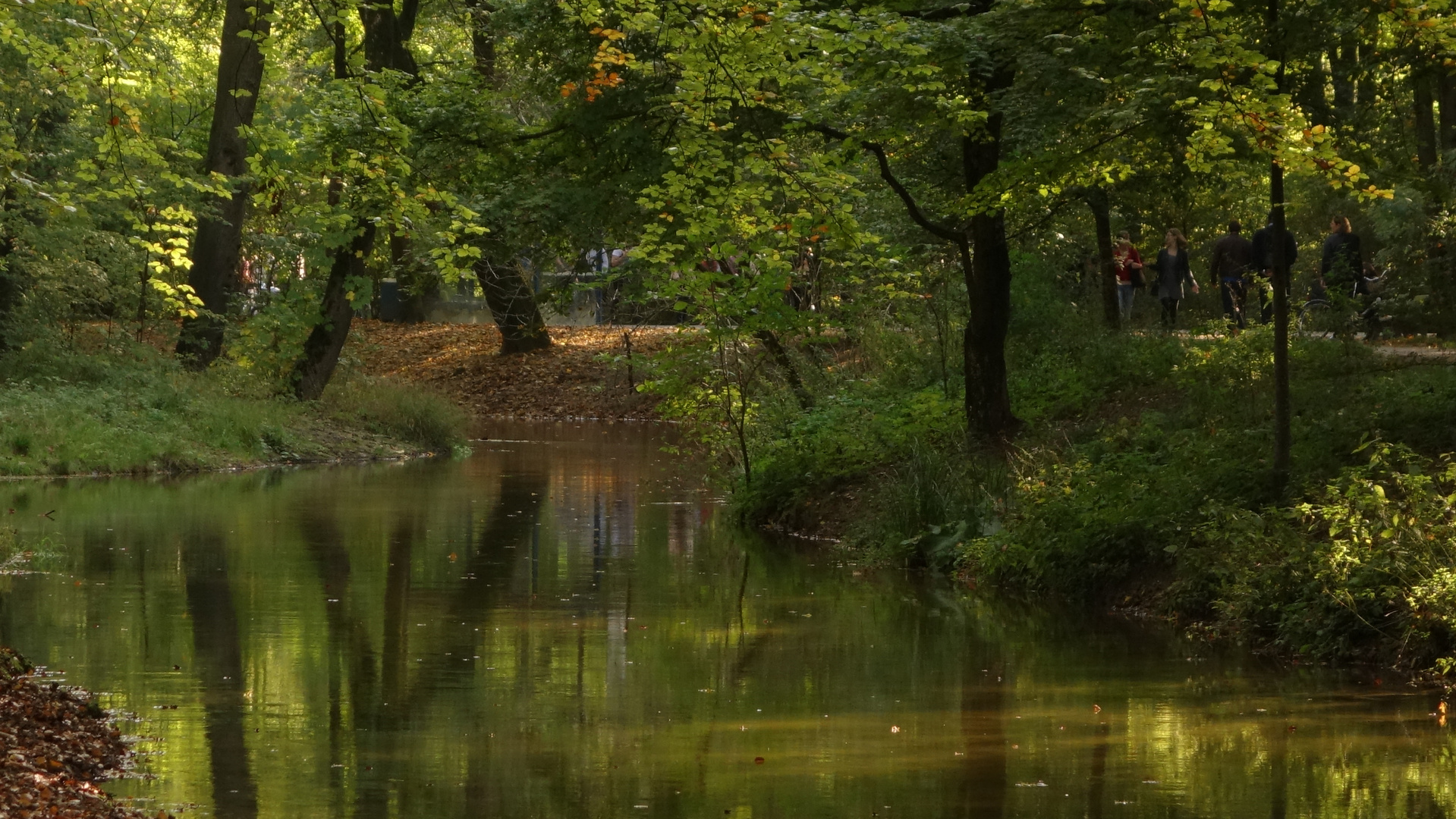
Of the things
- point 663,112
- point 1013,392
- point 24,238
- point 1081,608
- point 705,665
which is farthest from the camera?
point 24,238

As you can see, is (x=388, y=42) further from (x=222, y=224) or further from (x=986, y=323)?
(x=986, y=323)

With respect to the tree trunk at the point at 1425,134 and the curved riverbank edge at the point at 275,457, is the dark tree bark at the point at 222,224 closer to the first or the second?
the curved riverbank edge at the point at 275,457

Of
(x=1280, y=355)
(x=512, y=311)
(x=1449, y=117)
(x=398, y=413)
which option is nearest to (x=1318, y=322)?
(x=1449, y=117)

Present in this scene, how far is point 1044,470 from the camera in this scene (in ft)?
51.7

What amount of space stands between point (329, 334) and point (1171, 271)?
45.7 feet

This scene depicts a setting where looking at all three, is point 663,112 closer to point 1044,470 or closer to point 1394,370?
point 1044,470

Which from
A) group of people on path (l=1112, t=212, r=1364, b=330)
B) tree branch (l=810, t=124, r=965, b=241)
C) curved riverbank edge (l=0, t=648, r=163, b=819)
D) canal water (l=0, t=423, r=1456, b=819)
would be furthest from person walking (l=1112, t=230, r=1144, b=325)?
curved riverbank edge (l=0, t=648, r=163, b=819)

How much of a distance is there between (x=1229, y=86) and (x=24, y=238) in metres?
20.4

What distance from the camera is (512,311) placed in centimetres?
4219

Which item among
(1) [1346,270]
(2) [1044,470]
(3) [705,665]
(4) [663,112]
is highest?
(4) [663,112]

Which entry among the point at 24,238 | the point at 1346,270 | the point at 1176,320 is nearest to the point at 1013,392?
the point at 1346,270

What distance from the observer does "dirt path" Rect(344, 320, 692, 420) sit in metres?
40.3

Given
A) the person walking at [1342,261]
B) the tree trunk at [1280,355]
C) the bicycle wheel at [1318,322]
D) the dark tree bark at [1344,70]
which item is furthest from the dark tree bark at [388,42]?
the tree trunk at [1280,355]

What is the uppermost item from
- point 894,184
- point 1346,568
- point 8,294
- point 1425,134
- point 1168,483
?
point 1425,134
